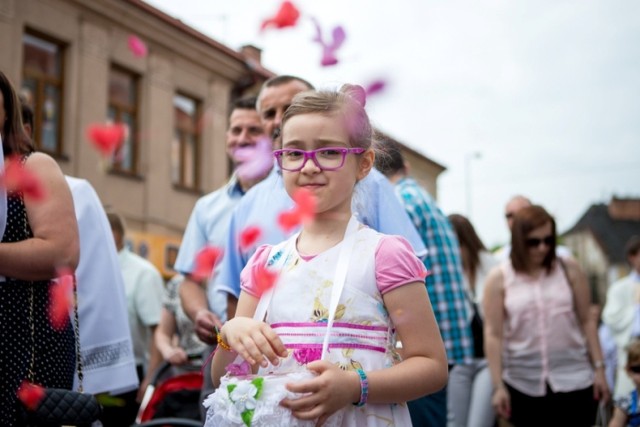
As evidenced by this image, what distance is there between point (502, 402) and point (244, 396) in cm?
336

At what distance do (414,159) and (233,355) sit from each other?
30.3 metres

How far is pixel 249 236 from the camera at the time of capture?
3252 mm

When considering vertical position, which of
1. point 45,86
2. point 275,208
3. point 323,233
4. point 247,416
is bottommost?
point 247,416

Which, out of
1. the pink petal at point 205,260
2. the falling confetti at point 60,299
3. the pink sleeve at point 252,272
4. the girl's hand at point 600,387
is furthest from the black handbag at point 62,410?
the girl's hand at point 600,387

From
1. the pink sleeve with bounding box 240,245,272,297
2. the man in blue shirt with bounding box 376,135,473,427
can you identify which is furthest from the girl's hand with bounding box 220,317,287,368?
the man in blue shirt with bounding box 376,135,473,427

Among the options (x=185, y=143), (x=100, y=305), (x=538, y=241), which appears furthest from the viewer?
(x=185, y=143)

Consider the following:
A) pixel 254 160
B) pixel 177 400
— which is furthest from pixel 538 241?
pixel 177 400

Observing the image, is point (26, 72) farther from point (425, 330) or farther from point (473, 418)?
point (425, 330)

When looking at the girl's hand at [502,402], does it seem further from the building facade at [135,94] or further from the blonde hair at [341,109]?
the building facade at [135,94]

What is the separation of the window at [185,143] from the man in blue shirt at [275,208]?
552 inches

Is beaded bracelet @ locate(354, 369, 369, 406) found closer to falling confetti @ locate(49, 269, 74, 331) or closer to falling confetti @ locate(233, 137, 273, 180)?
falling confetti @ locate(49, 269, 74, 331)

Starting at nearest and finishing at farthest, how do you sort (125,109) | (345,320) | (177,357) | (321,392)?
1. (321,392)
2. (345,320)
3. (177,357)
4. (125,109)

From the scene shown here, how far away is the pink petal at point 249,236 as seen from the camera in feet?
10.5

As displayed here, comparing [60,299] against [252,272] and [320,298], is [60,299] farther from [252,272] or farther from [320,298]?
[320,298]
